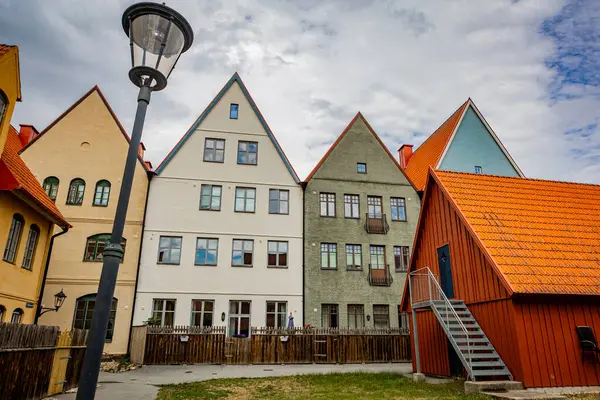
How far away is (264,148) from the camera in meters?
27.4

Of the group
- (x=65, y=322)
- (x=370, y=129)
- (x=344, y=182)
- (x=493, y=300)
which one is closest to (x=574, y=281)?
(x=493, y=300)

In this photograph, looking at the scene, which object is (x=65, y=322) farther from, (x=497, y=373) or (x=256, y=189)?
(x=497, y=373)

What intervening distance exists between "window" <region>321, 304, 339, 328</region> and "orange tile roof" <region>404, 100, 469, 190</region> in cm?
1008

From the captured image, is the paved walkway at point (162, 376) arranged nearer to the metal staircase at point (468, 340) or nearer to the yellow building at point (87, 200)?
the metal staircase at point (468, 340)

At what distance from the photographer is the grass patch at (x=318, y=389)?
1130 centimetres

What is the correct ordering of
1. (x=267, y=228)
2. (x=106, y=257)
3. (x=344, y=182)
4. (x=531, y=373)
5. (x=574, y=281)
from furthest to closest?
(x=344, y=182), (x=267, y=228), (x=574, y=281), (x=531, y=373), (x=106, y=257)

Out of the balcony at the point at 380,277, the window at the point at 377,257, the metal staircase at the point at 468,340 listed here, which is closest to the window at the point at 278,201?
the window at the point at 377,257

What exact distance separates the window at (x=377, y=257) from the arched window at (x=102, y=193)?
16.1 metres

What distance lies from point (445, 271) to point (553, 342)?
4425 mm

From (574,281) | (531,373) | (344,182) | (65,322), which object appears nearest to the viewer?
(531,373)

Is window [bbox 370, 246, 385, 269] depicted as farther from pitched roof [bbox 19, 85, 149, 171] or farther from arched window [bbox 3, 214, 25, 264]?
arched window [bbox 3, 214, 25, 264]

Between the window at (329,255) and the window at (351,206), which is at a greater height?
the window at (351,206)

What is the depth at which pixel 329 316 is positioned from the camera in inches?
986

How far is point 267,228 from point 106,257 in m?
21.5
